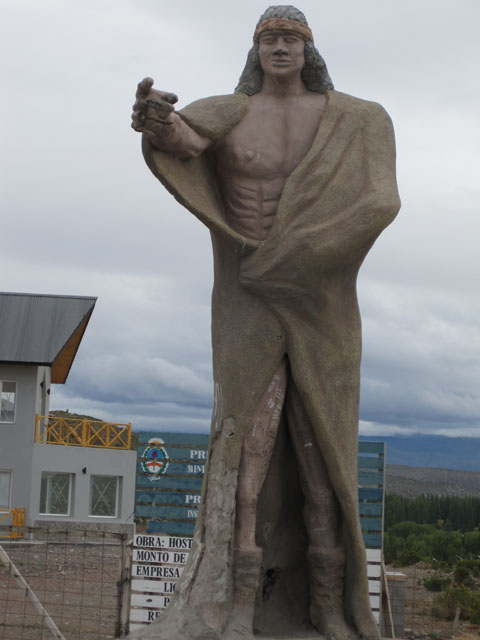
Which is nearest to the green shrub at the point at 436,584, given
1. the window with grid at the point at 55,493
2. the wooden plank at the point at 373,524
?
the wooden plank at the point at 373,524

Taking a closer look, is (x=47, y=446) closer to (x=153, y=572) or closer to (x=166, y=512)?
(x=166, y=512)

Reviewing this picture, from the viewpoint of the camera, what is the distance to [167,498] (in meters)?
10.8

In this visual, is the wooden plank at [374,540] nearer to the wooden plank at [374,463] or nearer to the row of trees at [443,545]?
the wooden plank at [374,463]

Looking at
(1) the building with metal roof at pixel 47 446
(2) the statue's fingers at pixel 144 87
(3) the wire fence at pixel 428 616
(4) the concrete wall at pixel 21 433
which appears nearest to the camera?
(2) the statue's fingers at pixel 144 87

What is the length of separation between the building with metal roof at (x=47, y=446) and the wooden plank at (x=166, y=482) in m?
11.9

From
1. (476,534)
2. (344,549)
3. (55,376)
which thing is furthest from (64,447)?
Answer: (344,549)

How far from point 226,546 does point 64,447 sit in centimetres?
1890

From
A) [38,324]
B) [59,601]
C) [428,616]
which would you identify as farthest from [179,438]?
[38,324]

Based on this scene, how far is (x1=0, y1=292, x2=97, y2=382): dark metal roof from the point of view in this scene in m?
23.3

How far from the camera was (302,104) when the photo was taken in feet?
17.8

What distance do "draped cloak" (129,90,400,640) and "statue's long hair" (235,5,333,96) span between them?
0.13m

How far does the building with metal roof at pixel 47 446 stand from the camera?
23.0 m

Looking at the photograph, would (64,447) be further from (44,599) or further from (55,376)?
(44,599)

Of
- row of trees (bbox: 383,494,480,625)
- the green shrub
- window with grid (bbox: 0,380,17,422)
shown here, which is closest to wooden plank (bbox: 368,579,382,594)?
row of trees (bbox: 383,494,480,625)
